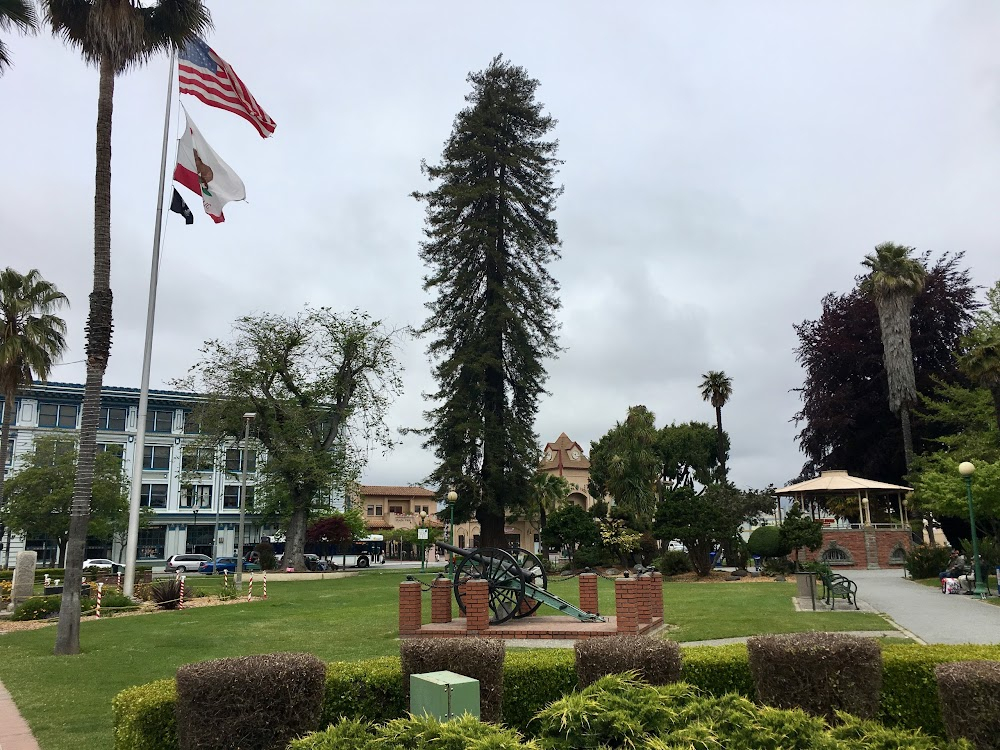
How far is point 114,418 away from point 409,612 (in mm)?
54476

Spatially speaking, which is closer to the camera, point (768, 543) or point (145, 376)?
point (145, 376)

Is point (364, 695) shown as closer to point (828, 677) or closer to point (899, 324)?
point (828, 677)

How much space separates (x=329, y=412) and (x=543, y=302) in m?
13.8

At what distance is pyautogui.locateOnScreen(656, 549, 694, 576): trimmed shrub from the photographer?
34188 millimetres

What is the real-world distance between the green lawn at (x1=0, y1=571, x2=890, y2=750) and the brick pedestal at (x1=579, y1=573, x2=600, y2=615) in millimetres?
1732

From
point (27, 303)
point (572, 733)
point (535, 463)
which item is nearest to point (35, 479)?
point (27, 303)

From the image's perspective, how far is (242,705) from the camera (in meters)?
5.37

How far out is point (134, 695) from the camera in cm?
616

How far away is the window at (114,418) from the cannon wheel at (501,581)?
54327mm

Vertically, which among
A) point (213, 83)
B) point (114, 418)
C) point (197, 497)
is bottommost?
point (197, 497)

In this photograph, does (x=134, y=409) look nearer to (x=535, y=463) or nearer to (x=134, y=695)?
(x=535, y=463)

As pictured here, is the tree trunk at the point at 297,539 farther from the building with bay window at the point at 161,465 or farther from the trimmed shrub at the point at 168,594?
the trimmed shrub at the point at 168,594

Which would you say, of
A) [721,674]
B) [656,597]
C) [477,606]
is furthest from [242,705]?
[656,597]

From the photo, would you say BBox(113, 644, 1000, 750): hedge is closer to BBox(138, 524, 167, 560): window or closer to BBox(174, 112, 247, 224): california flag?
BBox(174, 112, 247, 224): california flag
